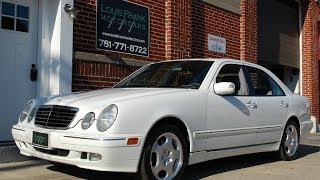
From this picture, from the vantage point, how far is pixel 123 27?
9602 millimetres

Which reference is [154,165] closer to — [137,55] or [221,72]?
[221,72]

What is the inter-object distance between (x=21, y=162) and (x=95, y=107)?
2206 millimetres

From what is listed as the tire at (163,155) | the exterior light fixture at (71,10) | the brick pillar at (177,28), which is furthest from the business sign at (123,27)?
the tire at (163,155)

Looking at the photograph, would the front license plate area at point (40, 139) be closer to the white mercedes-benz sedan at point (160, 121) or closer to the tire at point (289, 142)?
the white mercedes-benz sedan at point (160, 121)

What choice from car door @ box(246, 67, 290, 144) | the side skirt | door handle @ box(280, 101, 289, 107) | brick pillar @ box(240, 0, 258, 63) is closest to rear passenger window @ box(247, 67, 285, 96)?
car door @ box(246, 67, 290, 144)

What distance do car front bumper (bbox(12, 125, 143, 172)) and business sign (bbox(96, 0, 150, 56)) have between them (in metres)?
3.80

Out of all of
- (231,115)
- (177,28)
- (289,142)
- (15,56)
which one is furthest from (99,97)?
(177,28)

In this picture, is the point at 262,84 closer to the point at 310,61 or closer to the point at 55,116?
the point at 55,116

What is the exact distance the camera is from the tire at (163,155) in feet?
18.2

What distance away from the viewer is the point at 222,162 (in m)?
8.04

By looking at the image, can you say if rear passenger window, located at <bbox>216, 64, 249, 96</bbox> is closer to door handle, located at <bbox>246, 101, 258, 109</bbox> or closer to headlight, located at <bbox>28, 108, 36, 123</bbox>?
door handle, located at <bbox>246, 101, 258, 109</bbox>

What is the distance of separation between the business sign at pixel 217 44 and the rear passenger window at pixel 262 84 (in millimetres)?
4158

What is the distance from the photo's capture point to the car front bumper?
5.21 meters

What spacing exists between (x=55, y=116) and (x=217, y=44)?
746 cm
